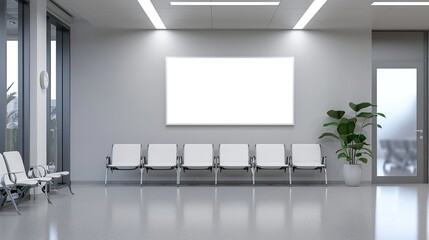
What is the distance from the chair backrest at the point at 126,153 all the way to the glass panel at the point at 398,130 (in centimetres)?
491

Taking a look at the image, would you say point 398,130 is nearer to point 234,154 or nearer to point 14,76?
point 234,154

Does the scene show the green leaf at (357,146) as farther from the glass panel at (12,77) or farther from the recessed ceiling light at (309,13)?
the glass panel at (12,77)

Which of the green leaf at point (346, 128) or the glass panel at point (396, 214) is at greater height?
the green leaf at point (346, 128)

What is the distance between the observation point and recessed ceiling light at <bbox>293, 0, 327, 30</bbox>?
26.0ft

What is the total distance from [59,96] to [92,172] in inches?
65.7

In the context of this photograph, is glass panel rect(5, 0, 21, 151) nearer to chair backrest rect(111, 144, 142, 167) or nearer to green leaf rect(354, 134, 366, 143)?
chair backrest rect(111, 144, 142, 167)

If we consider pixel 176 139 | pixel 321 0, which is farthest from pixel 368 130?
pixel 176 139

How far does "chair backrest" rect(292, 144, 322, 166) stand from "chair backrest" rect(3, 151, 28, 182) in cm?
503

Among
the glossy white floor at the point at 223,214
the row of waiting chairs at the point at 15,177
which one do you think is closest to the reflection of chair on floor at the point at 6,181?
the row of waiting chairs at the point at 15,177

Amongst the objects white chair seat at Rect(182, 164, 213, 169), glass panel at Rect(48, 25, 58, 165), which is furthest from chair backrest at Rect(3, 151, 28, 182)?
white chair seat at Rect(182, 164, 213, 169)

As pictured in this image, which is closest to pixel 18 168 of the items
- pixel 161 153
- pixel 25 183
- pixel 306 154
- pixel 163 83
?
pixel 25 183

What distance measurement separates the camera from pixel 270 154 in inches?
376

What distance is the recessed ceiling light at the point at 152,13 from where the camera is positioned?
7905mm

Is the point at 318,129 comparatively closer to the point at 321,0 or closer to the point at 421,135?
the point at 421,135
